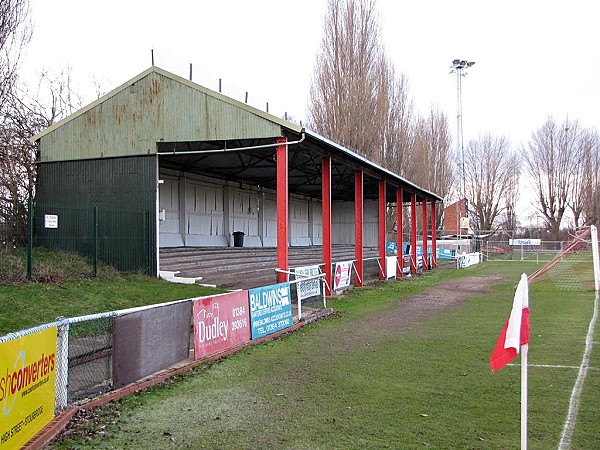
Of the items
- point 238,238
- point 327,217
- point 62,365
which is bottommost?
point 62,365

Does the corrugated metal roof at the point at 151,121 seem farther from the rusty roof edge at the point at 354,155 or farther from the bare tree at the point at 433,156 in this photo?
the bare tree at the point at 433,156

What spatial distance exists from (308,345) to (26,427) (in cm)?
627

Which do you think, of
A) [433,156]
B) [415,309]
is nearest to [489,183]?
[433,156]

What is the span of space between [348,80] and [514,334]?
32318mm

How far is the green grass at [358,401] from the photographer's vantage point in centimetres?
541

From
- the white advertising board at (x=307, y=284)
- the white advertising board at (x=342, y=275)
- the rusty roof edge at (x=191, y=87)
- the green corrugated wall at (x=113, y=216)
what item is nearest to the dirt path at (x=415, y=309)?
the white advertising board at (x=307, y=284)

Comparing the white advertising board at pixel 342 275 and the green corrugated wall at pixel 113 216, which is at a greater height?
the green corrugated wall at pixel 113 216

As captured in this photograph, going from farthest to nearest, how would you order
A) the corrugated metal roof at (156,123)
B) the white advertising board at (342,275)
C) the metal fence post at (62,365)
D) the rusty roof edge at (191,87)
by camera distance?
the white advertising board at (342,275) → the corrugated metal roof at (156,123) → the rusty roof edge at (191,87) → the metal fence post at (62,365)

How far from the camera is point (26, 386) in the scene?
4977 millimetres

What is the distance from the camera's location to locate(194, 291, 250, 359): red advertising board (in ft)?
29.5

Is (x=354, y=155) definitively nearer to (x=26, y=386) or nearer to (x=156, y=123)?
(x=156, y=123)

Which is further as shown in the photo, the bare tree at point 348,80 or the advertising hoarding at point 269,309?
the bare tree at point 348,80

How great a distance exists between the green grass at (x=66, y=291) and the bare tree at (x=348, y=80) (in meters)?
21.2

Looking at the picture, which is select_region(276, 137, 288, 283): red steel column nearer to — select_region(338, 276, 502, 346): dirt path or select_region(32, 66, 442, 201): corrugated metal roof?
select_region(32, 66, 442, 201): corrugated metal roof
